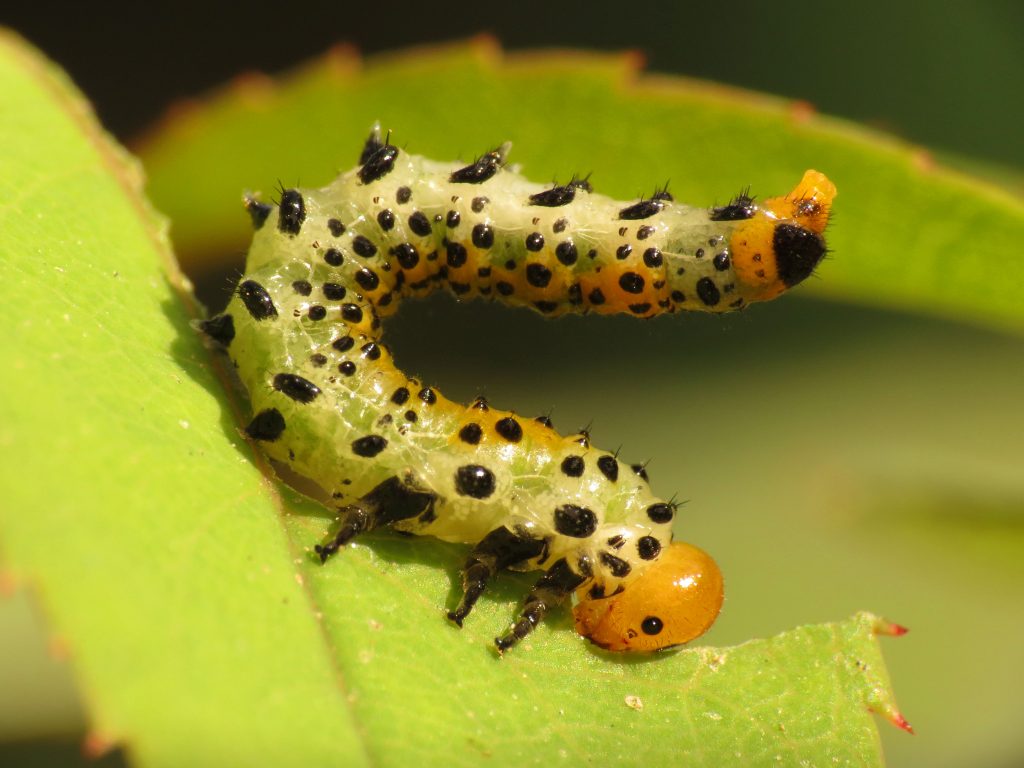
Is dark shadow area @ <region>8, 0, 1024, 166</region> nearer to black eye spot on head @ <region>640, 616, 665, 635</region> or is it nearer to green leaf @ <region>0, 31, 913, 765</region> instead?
green leaf @ <region>0, 31, 913, 765</region>

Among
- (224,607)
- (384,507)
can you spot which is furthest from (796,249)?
(224,607)

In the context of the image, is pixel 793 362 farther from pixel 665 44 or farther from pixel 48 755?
pixel 48 755

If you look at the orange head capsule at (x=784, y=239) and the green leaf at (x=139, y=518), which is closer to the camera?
the green leaf at (x=139, y=518)

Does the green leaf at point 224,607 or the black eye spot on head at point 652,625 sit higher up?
the green leaf at point 224,607

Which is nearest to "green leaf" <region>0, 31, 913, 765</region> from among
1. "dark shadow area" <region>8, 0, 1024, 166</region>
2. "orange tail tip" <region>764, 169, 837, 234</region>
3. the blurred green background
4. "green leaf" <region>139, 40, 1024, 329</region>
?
"green leaf" <region>139, 40, 1024, 329</region>

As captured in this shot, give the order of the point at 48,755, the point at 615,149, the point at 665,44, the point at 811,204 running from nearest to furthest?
1. the point at 811,204
2. the point at 48,755
3. the point at 615,149
4. the point at 665,44

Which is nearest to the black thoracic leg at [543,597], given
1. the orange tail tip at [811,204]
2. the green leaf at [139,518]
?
the green leaf at [139,518]

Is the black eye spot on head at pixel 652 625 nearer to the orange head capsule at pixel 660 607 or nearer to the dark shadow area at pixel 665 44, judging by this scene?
the orange head capsule at pixel 660 607
